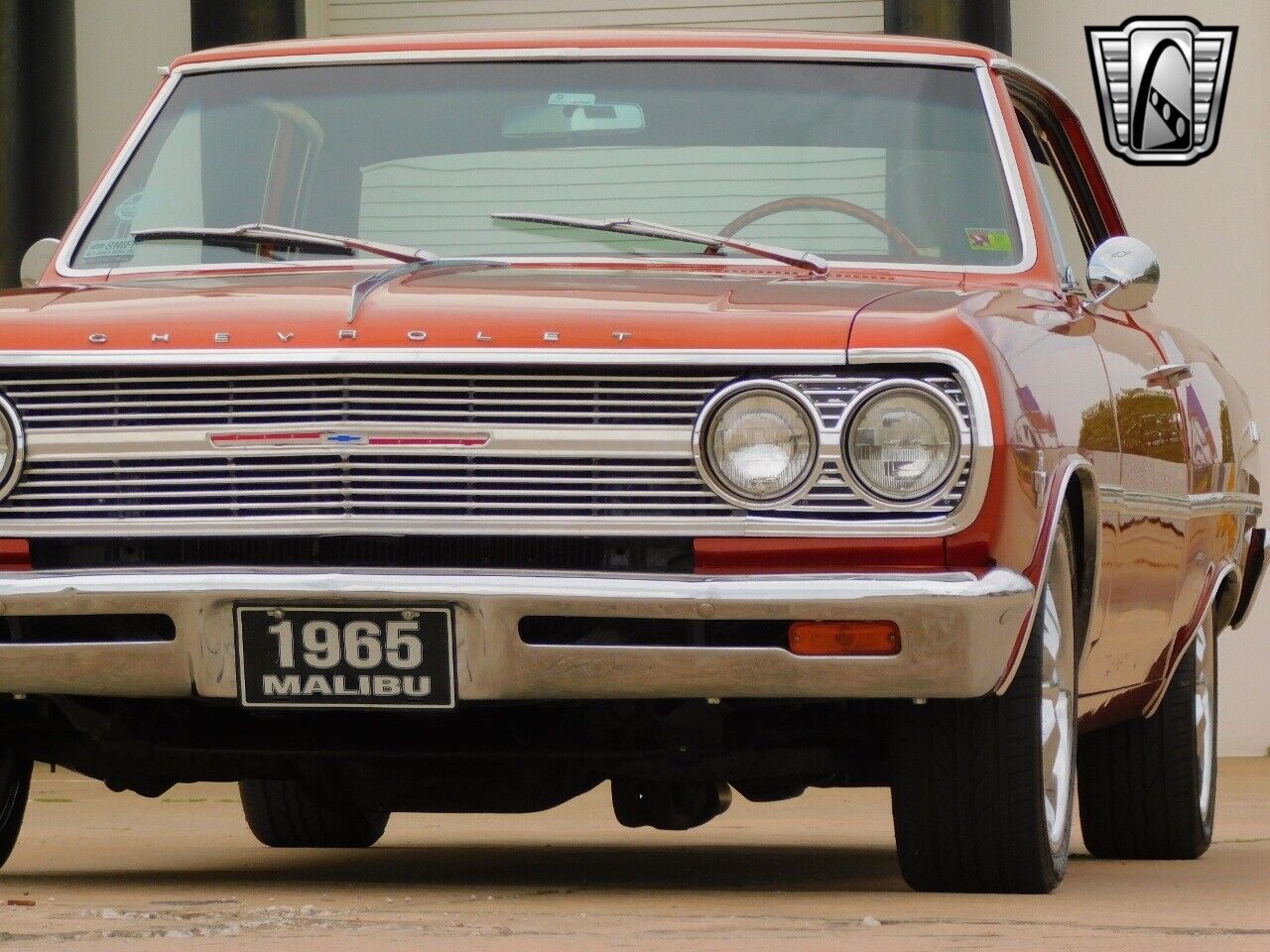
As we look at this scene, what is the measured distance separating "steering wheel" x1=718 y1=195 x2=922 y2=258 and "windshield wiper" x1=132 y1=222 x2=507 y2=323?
0.54m

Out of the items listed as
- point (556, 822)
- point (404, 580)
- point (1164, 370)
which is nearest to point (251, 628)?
point (404, 580)

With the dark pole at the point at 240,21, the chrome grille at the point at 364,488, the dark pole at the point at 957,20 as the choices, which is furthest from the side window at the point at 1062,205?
the dark pole at the point at 240,21

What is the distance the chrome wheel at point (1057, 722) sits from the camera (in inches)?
196

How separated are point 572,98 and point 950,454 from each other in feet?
5.67

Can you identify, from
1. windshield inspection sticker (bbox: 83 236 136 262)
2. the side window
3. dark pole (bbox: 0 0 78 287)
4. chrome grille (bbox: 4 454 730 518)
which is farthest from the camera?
dark pole (bbox: 0 0 78 287)

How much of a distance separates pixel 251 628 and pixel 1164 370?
2.55 meters

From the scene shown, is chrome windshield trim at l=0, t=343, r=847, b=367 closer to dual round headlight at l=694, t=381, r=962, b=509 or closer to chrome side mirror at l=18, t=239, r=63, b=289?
dual round headlight at l=694, t=381, r=962, b=509

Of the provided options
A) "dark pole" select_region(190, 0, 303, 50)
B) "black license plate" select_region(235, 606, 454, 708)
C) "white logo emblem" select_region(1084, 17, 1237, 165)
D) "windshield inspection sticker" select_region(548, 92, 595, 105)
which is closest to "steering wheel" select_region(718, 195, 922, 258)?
"windshield inspection sticker" select_region(548, 92, 595, 105)

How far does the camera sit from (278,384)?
15.2 ft

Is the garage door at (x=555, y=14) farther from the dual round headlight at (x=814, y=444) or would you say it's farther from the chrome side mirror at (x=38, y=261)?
the dual round headlight at (x=814, y=444)

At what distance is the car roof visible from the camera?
5.93 metres

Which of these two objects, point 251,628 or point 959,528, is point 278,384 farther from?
point 959,528

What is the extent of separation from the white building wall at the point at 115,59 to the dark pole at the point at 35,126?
333 mm

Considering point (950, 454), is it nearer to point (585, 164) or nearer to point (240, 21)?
point (585, 164)
